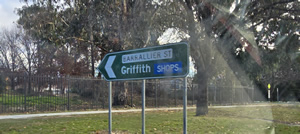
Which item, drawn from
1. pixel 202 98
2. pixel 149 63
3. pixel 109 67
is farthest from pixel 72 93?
pixel 149 63

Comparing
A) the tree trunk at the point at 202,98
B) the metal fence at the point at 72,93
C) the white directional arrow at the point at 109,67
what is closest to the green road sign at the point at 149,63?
the white directional arrow at the point at 109,67

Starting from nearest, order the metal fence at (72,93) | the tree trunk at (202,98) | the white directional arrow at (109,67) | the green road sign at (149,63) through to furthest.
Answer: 1. the green road sign at (149,63)
2. the white directional arrow at (109,67)
3. the tree trunk at (202,98)
4. the metal fence at (72,93)

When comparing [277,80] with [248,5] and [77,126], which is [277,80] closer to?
[248,5]

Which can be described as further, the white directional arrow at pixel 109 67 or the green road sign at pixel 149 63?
the white directional arrow at pixel 109 67

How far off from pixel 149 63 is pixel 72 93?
14.3 m

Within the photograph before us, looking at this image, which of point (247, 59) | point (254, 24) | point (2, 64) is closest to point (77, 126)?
point (247, 59)

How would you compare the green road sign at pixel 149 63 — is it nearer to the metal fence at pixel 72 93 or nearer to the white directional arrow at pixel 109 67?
the white directional arrow at pixel 109 67

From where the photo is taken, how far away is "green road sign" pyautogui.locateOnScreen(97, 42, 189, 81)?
4382 millimetres

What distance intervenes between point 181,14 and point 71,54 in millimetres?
22089

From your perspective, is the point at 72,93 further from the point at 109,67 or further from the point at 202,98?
the point at 109,67

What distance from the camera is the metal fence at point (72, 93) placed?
15635mm

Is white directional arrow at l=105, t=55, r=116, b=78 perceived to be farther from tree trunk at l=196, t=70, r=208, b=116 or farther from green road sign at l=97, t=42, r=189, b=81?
tree trunk at l=196, t=70, r=208, b=116

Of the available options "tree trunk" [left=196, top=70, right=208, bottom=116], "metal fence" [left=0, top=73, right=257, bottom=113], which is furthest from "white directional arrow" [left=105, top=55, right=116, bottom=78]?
"metal fence" [left=0, top=73, right=257, bottom=113]

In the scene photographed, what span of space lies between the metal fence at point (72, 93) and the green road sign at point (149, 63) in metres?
11.3
